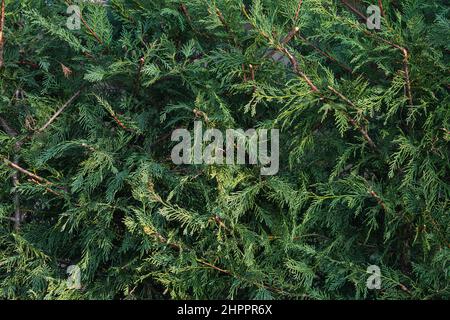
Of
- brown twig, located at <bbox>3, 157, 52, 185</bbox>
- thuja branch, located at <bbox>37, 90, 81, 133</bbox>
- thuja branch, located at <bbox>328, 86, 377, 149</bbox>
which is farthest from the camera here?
thuja branch, located at <bbox>37, 90, 81, 133</bbox>

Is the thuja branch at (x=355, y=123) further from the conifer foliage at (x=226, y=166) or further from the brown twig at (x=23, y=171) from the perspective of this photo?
the brown twig at (x=23, y=171)

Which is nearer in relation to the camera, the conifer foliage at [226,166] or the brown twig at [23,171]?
the conifer foliage at [226,166]

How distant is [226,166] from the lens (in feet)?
10.9

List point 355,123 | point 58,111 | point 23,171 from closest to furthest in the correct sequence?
point 355,123 → point 23,171 → point 58,111

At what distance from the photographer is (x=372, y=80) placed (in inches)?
136

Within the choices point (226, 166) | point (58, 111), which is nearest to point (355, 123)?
point (226, 166)

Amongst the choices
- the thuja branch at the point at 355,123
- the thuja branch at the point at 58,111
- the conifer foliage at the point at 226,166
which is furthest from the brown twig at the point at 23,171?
the thuja branch at the point at 355,123

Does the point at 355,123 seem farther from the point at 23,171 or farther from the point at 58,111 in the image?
the point at 23,171

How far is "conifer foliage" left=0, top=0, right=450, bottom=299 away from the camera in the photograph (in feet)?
10.5

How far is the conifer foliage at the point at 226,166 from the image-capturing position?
3.20 meters

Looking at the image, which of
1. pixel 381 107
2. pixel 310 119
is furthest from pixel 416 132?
pixel 310 119

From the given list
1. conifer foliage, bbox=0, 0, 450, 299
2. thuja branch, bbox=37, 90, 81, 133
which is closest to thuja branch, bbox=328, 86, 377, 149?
conifer foliage, bbox=0, 0, 450, 299

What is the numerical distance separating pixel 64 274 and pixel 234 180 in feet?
3.94

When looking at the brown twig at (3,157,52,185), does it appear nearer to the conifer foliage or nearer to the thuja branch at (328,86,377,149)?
the conifer foliage
